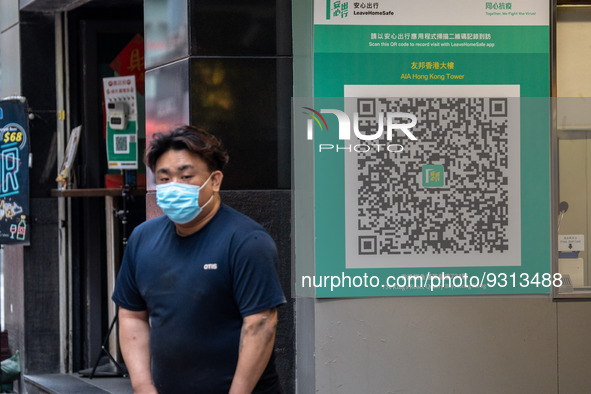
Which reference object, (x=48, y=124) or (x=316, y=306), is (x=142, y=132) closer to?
(x=48, y=124)

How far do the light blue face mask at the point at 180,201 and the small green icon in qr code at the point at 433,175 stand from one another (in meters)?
2.64

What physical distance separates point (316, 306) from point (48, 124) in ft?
13.7

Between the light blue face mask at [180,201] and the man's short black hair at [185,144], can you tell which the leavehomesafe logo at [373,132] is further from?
the light blue face mask at [180,201]

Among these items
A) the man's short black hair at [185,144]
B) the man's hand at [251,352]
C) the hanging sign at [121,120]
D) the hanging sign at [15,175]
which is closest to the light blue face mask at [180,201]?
the man's short black hair at [185,144]

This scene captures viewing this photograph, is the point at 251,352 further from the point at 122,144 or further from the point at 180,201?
the point at 122,144

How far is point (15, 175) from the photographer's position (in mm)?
8758

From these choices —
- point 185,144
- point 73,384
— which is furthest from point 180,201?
point 73,384

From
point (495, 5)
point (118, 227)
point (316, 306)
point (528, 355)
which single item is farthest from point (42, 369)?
point (495, 5)

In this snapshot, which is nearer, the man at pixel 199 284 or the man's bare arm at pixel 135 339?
the man at pixel 199 284

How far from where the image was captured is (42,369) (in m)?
8.96

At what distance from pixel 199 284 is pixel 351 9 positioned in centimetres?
298

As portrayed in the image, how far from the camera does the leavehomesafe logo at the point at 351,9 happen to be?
19.5 feet

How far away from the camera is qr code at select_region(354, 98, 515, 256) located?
601 cm

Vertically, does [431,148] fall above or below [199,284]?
above
